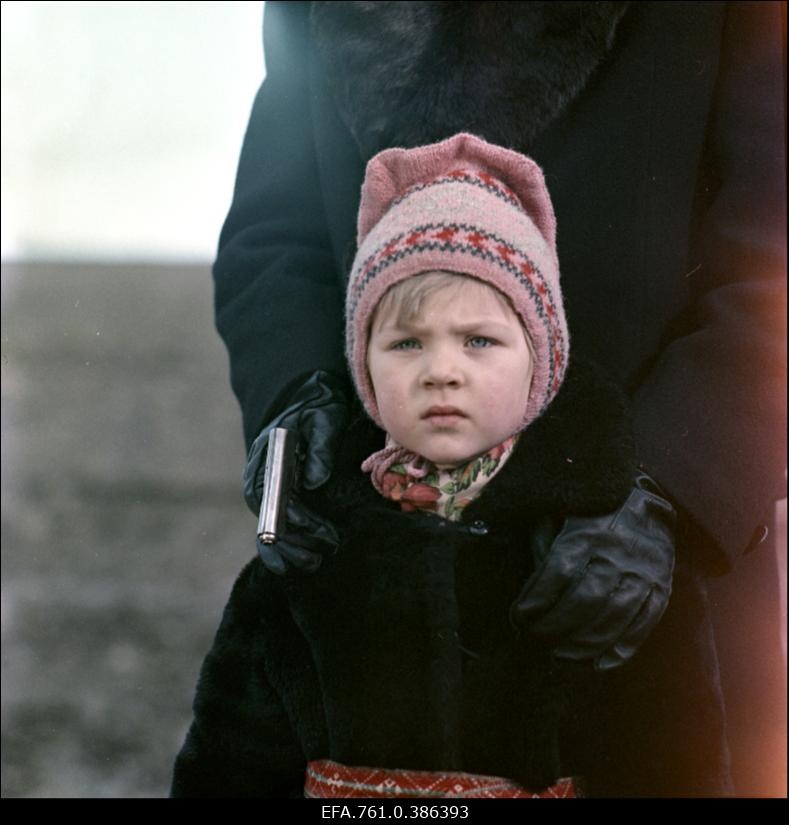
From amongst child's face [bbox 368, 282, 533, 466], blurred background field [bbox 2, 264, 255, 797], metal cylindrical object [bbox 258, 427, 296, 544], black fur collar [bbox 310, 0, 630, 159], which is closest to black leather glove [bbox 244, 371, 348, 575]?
metal cylindrical object [bbox 258, 427, 296, 544]

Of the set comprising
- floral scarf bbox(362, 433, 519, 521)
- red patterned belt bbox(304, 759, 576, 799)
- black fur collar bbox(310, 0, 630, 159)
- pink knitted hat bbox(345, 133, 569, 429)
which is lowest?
red patterned belt bbox(304, 759, 576, 799)

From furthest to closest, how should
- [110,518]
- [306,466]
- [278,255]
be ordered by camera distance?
[110,518], [278,255], [306,466]

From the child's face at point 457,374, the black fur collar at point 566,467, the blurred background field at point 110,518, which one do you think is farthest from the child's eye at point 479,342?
the blurred background field at point 110,518

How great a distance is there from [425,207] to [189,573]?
2.65 m

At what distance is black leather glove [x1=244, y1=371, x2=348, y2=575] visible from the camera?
130 cm

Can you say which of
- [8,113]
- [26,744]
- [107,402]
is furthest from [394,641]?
[107,402]

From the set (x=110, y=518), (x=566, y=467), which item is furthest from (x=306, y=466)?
(x=110, y=518)

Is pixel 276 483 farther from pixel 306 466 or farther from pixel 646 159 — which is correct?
pixel 646 159

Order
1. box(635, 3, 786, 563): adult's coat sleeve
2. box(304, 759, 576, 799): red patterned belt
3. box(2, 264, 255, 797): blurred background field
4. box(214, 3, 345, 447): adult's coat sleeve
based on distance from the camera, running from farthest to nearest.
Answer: box(2, 264, 255, 797): blurred background field
box(214, 3, 345, 447): adult's coat sleeve
box(635, 3, 786, 563): adult's coat sleeve
box(304, 759, 576, 799): red patterned belt

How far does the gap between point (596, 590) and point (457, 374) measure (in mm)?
247

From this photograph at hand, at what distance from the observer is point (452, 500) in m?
1.27

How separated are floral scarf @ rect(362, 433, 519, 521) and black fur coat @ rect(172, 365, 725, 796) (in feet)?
0.04

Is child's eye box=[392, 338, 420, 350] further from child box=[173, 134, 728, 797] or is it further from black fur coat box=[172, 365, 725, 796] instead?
black fur coat box=[172, 365, 725, 796]

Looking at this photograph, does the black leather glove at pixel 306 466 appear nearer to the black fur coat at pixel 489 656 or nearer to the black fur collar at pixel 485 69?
the black fur coat at pixel 489 656
